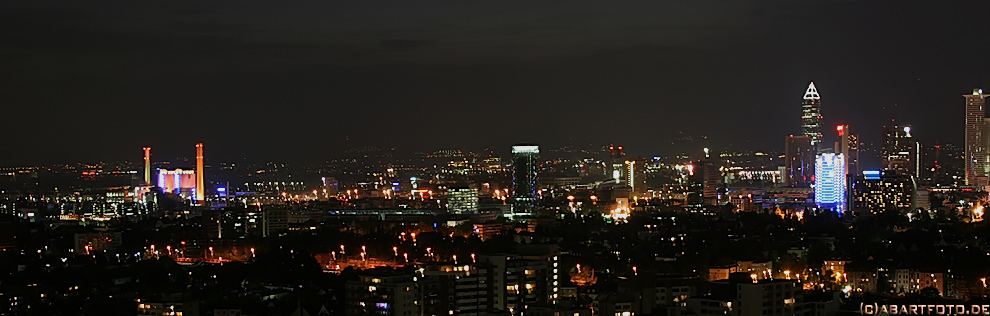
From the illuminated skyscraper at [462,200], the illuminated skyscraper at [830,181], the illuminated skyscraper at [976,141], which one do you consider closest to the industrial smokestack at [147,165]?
the illuminated skyscraper at [462,200]

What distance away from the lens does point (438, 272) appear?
16719 millimetres

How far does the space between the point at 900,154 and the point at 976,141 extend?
2591 millimetres

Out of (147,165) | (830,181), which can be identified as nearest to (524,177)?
(830,181)

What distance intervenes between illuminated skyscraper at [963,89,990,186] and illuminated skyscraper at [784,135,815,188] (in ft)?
16.8

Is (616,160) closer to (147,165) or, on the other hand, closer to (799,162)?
(799,162)

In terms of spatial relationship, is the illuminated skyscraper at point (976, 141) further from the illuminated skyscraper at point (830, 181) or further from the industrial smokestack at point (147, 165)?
the industrial smokestack at point (147, 165)

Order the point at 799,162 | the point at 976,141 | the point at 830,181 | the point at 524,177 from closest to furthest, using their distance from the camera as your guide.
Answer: the point at 524,177, the point at 830,181, the point at 976,141, the point at 799,162

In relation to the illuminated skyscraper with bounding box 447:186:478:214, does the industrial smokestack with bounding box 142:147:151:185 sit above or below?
above

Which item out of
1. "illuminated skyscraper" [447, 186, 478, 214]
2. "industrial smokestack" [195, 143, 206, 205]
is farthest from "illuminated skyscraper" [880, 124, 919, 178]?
"industrial smokestack" [195, 143, 206, 205]

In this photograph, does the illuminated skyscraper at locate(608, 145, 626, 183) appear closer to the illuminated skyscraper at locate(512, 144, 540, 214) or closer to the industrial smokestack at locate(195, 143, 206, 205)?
the illuminated skyscraper at locate(512, 144, 540, 214)

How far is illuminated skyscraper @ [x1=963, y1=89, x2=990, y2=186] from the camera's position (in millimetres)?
47875

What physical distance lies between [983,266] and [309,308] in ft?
30.4

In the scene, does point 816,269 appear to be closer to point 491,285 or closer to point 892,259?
point 892,259

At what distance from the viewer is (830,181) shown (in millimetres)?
46312
